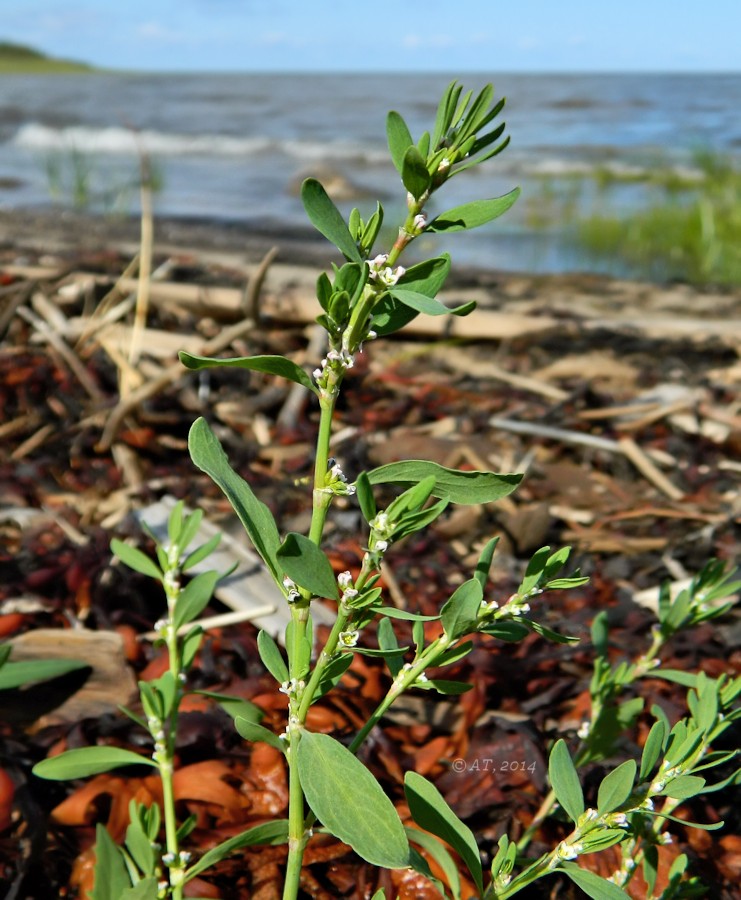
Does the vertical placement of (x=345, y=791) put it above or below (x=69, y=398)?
above

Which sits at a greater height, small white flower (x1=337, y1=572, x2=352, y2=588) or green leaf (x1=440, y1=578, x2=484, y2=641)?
small white flower (x1=337, y1=572, x2=352, y2=588)

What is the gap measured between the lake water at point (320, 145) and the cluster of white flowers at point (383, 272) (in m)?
1.95

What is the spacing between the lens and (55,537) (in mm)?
2244

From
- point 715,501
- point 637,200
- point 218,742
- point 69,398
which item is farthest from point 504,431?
point 637,200

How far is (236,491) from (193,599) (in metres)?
0.42

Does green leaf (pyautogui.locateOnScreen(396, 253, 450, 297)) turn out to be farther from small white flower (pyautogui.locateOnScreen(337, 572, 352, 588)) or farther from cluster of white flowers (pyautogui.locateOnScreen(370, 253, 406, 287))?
small white flower (pyautogui.locateOnScreen(337, 572, 352, 588))

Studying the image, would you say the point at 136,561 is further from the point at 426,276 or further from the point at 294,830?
the point at 426,276

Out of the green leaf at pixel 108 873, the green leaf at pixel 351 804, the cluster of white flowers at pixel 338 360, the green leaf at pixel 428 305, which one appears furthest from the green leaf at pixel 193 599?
the green leaf at pixel 428 305

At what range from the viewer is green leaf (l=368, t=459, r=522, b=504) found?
2.89 ft

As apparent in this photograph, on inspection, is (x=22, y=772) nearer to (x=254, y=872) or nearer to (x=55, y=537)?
(x=254, y=872)

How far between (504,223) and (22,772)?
1241 cm

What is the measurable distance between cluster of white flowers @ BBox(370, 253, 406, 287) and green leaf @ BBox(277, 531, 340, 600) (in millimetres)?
246

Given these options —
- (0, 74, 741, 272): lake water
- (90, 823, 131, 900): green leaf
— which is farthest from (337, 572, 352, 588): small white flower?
(0, 74, 741, 272): lake water

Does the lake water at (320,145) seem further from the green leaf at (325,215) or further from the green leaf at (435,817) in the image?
the green leaf at (435,817)
